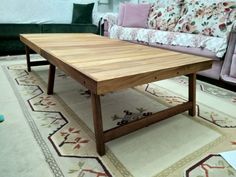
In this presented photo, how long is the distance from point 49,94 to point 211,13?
1866 millimetres

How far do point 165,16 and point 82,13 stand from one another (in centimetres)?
142

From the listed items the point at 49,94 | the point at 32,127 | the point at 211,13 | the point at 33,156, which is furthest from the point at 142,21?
the point at 33,156

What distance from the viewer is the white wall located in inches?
130

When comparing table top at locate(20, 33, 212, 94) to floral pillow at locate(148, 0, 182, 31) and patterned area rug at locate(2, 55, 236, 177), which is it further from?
floral pillow at locate(148, 0, 182, 31)

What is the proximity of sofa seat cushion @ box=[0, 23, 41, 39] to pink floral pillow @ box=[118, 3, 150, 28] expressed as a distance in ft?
4.25

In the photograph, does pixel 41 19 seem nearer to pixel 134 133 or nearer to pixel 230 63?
pixel 230 63

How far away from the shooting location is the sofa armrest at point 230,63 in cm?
191

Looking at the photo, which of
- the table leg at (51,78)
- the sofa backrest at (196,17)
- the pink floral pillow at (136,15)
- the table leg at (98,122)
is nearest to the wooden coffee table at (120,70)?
the table leg at (98,122)

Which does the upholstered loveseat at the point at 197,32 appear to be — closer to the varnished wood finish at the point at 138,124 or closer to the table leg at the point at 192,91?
the table leg at the point at 192,91

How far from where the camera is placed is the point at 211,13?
7.88 feet

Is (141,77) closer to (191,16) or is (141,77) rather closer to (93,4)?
(191,16)

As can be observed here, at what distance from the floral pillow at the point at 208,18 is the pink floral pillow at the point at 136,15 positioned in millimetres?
608

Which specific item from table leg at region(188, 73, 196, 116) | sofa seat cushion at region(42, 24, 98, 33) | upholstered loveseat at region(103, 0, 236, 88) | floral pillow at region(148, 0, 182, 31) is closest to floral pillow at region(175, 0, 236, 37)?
upholstered loveseat at region(103, 0, 236, 88)

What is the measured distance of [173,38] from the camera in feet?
8.07
